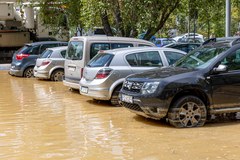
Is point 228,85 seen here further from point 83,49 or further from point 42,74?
point 42,74

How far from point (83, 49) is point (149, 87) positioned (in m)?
4.03

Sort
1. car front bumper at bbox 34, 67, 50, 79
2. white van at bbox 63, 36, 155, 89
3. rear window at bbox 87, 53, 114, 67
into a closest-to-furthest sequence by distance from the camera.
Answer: rear window at bbox 87, 53, 114, 67
white van at bbox 63, 36, 155, 89
car front bumper at bbox 34, 67, 50, 79

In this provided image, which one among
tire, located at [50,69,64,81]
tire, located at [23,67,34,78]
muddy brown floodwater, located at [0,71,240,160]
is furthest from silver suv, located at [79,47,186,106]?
tire, located at [23,67,34,78]

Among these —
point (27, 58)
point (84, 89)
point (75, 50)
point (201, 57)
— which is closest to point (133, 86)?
point (201, 57)

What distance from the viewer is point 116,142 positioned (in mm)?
7070

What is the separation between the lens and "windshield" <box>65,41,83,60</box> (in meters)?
11.7

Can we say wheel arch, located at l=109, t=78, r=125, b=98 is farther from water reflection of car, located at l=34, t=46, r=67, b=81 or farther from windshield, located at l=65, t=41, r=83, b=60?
water reflection of car, located at l=34, t=46, r=67, b=81

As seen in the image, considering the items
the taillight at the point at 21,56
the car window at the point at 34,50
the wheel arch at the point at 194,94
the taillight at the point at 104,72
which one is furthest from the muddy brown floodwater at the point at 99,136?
the car window at the point at 34,50

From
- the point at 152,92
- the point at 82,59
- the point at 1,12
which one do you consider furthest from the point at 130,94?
the point at 1,12

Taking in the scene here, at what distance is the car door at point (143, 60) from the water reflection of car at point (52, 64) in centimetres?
585

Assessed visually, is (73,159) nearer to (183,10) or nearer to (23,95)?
(23,95)

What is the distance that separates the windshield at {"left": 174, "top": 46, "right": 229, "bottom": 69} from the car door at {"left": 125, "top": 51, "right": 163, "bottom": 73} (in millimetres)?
1435

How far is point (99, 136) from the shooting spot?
24.7 ft

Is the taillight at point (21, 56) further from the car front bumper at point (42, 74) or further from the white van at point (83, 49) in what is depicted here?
the white van at point (83, 49)
